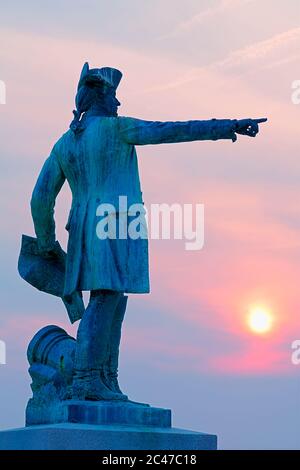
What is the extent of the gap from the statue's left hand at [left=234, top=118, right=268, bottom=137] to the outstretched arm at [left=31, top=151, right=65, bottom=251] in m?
2.45

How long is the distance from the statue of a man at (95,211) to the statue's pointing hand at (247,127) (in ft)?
1.04

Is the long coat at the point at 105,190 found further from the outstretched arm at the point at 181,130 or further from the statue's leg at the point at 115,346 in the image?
the statue's leg at the point at 115,346

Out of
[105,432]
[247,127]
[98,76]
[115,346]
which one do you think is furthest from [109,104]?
[105,432]

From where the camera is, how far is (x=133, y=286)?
63.2ft

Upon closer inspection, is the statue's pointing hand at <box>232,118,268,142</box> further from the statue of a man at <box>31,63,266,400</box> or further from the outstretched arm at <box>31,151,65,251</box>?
the outstretched arm at <box>31,151,65,251</box>

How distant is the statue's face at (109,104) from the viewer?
19.8 m

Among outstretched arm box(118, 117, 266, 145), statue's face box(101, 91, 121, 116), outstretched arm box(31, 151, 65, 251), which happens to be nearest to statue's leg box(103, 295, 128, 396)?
outstretched arm box(31, 151, 65, 251)

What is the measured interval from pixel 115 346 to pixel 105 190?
70.2 inches

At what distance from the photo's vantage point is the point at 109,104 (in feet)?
65.2

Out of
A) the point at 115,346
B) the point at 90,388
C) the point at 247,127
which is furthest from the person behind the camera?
the point at 115,346

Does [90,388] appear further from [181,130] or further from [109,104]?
[109,104]

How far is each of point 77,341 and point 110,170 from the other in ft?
6.40
